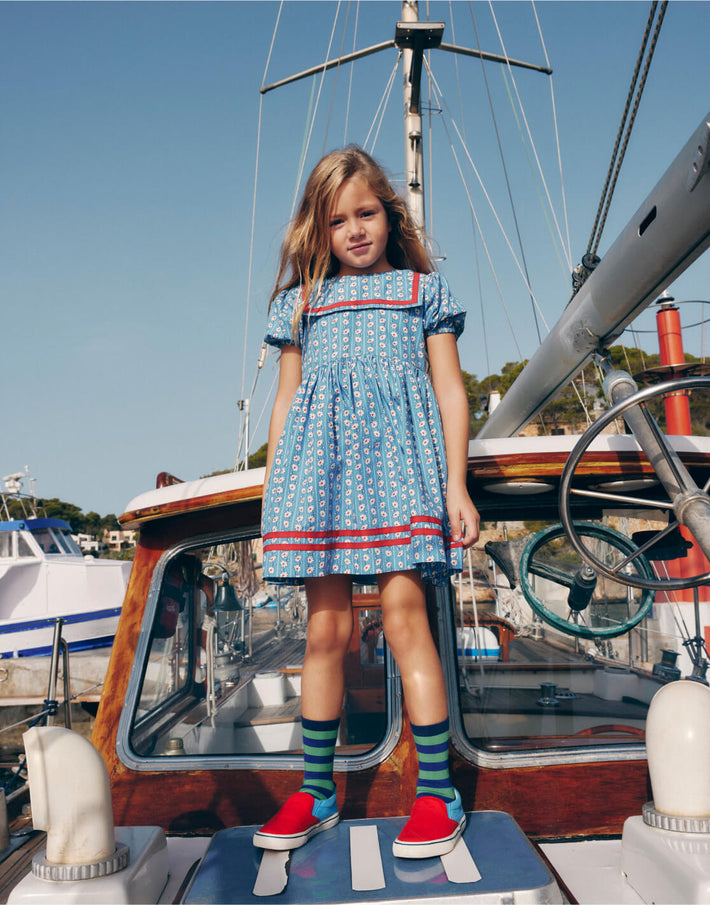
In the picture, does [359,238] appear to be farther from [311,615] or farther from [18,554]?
[18,554]

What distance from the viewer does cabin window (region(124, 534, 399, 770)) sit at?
2.11 meters

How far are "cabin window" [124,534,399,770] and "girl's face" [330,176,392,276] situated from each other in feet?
2.95

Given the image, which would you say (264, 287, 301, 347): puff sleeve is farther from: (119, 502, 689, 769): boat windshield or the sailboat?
(119, 502, 689, 769): boat windshield

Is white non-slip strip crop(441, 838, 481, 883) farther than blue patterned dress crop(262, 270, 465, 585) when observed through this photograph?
No

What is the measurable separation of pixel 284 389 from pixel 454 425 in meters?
0.51

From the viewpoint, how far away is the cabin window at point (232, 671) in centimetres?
211

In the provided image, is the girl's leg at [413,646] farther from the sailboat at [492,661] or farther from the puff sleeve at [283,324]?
the puff sleeve at [283,324]

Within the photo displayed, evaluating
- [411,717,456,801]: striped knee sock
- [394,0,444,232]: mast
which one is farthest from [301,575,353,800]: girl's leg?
[394,0,444,232]: mast

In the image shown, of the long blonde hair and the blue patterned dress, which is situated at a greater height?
the long blonde hair

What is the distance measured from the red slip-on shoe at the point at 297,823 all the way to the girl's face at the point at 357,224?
1363mm

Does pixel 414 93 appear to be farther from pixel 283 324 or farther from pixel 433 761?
pixel 433 761

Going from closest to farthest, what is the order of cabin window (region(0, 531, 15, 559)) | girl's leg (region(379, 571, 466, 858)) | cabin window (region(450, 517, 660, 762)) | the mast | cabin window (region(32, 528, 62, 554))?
1. girl's leg (region(379, 571, 466, 858))
2. cabin window (region(450, 517, 660, 762))
3. the mast
4. cabin window (region(0, 531, 15, 559))
5. cabin window (region(32, 528, 62, 554))

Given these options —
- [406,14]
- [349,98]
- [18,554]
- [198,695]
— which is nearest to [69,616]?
[18,554]

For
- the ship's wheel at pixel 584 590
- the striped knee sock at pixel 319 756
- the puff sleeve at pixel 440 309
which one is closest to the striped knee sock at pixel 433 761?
the striped knee sock at pixel 319 756
